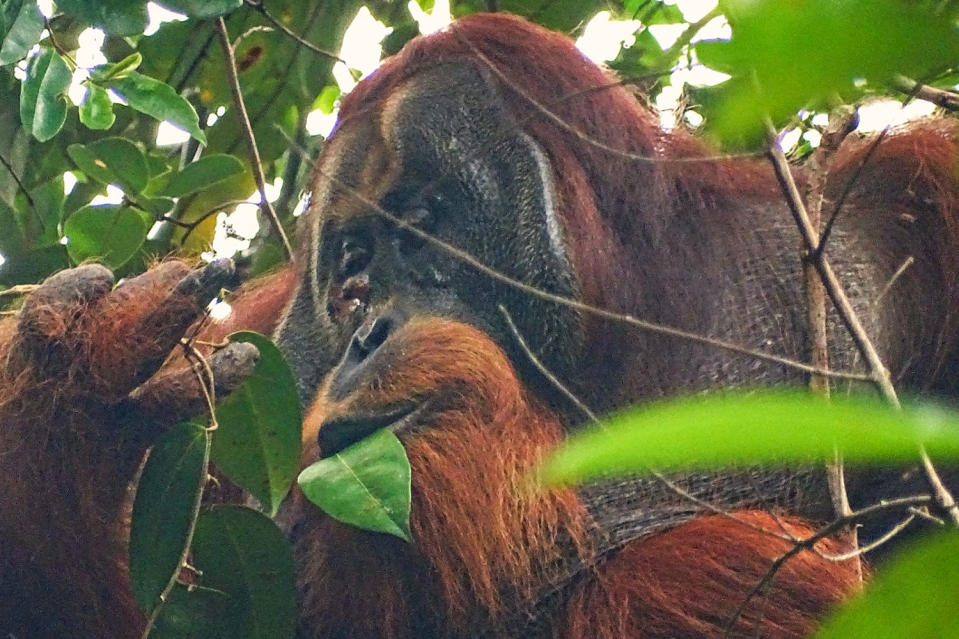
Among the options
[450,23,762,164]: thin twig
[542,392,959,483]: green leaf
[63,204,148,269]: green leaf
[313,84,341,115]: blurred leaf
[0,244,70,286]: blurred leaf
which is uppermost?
[542,392,959,483]: green leaf

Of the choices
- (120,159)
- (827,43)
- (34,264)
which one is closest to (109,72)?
(120,159)

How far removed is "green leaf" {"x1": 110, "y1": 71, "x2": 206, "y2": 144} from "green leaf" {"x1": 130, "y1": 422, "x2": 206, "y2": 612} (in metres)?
0.85

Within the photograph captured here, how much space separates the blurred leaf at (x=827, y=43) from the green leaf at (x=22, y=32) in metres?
2.31

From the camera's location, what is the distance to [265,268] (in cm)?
354

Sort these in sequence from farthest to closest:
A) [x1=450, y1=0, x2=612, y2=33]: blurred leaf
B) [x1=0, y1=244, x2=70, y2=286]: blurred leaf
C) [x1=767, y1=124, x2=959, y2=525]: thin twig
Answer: [x1=450, y1=0, x2=612, y2=33]: blurred leaf → [x1=0, y1=244, x2=70, y2=286]: blurred leaf → [x1=767, y1=124, x2=959, y2=525]: thin twig

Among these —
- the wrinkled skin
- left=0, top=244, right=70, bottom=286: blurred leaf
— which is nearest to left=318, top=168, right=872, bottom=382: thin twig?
the wrinkled skin

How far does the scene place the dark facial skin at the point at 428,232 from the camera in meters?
2.47

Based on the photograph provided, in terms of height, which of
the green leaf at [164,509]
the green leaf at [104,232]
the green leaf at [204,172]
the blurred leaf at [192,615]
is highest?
the green leaf at [204,172]

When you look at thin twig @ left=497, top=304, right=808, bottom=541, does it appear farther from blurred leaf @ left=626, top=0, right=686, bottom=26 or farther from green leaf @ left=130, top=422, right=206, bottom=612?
blurred leaf @ left=626, top=0, right=686, bottom=26

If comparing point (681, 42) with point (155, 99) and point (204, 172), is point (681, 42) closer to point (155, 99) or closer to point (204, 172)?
point (155, 99)

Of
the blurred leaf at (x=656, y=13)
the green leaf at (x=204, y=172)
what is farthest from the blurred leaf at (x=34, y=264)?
the blurred leaf at (x=656, y=13)

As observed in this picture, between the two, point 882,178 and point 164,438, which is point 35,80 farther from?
point 882,178

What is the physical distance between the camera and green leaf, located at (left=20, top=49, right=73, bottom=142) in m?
2.44

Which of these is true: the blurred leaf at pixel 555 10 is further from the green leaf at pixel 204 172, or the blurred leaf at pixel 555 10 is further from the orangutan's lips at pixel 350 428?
the orangutan's lips at pixel 350 428
